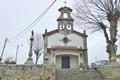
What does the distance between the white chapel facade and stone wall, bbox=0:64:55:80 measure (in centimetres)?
1413

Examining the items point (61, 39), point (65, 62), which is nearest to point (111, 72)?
point (65, 62)

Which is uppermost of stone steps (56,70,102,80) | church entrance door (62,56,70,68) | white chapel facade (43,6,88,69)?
white chapel facade (43,6,88,69)

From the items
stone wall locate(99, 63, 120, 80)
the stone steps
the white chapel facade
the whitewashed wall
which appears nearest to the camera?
the stone steps

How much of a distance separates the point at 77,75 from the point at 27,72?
3.49m

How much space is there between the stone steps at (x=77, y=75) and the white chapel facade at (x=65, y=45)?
13.5 meters

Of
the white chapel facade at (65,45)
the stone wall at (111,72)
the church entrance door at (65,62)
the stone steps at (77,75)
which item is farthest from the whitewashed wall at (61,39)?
the stone wall at (111,72)

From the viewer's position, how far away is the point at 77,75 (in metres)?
15.6

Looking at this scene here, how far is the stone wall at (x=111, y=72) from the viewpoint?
49.8 ft

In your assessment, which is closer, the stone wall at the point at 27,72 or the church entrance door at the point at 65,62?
the stone wall at the point at 27,72

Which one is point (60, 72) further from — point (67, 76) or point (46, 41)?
point (46, 41)

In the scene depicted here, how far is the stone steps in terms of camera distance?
591 inches

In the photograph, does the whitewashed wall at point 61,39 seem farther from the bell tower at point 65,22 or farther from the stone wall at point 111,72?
the stone wall at point 111,72

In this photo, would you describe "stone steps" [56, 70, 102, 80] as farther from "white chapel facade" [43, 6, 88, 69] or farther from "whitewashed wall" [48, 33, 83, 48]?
"whitewashed wall" [48, 33, 83, 48]

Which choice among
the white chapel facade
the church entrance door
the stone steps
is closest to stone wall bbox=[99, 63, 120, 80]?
the stone steps
